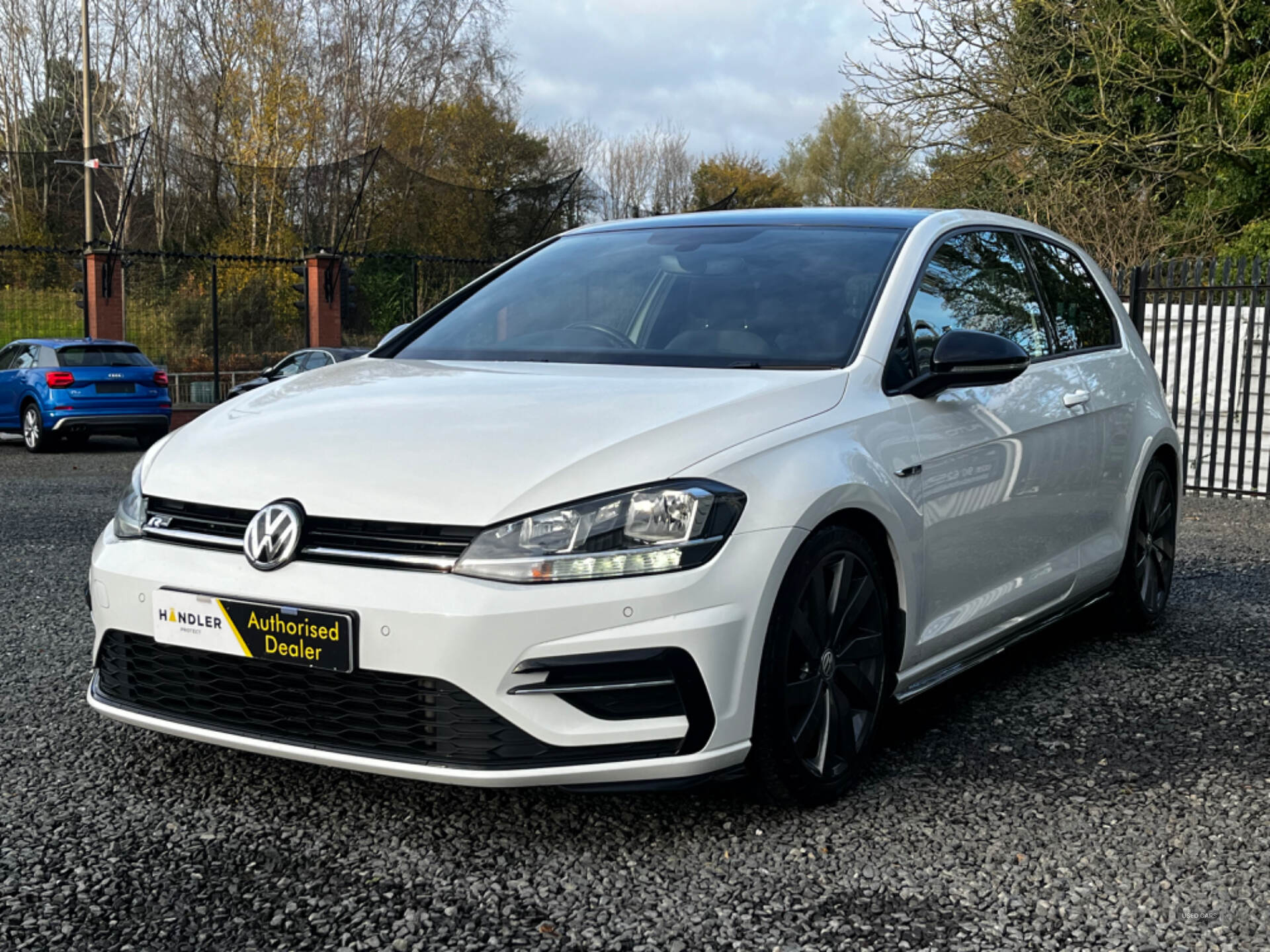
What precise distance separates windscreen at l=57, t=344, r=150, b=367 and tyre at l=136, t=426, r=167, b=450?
0.88 m

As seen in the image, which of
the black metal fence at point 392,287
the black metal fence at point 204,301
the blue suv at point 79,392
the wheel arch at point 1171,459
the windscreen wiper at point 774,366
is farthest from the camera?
the black metal fence at point 392,287

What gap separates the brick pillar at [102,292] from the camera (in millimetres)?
21938

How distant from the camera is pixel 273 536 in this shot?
9.82 ft

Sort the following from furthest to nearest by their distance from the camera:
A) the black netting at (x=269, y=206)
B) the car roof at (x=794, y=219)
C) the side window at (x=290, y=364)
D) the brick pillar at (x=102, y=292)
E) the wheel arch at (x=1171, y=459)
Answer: the black netting at (x=269, y=206), the brick pillar at (x=102, y=292), the side window at (x=290, y=364), the wheel arch at (x=1171, y=459), the car roof at (x=794, y=219)

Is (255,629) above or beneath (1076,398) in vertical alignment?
beneath

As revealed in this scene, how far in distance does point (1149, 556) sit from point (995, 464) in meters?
1.84

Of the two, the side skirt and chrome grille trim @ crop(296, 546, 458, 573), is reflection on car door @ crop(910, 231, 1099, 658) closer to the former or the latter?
the side skirt

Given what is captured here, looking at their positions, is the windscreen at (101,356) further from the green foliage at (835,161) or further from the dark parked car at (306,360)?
the green foliage at (835,161)

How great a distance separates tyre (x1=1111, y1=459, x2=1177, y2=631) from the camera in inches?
211

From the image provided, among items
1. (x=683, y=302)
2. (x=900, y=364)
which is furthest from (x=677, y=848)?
(x=683, y=302)

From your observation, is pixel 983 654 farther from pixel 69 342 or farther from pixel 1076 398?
pixel 69 342

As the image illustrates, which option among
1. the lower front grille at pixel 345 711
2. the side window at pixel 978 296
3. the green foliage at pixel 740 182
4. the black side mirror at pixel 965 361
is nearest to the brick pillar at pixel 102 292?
the side window at pixel 978 296

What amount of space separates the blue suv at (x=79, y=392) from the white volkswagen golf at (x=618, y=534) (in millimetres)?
13679

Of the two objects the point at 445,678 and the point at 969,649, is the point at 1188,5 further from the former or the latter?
the point at 445,678
